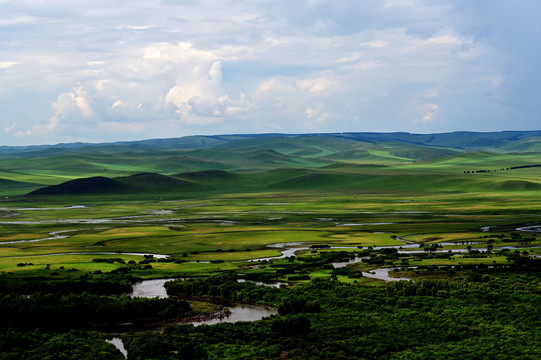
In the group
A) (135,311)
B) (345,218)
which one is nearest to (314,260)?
(135,311)

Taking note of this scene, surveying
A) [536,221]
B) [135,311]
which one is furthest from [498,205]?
[135,311]

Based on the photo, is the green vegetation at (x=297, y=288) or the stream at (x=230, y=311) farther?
the stream at (x=230, y=311)

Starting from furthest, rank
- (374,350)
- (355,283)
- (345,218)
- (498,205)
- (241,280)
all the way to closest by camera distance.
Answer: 1. (498,205)
2. (345,218)
3. (241,280)
4. (355,283)
5. (374,350)

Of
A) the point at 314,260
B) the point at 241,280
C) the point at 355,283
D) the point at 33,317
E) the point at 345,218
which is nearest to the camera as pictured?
the point at 33,317

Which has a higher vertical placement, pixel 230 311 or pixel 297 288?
pixel 297 288

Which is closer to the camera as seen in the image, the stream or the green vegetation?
the green vegetation

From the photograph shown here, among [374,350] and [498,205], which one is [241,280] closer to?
[374,350]

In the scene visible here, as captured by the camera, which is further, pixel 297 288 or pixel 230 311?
pixel 297 288

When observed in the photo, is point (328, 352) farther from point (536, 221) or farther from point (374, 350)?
point (536, 221)

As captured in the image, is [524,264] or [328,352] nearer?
[328,352]
